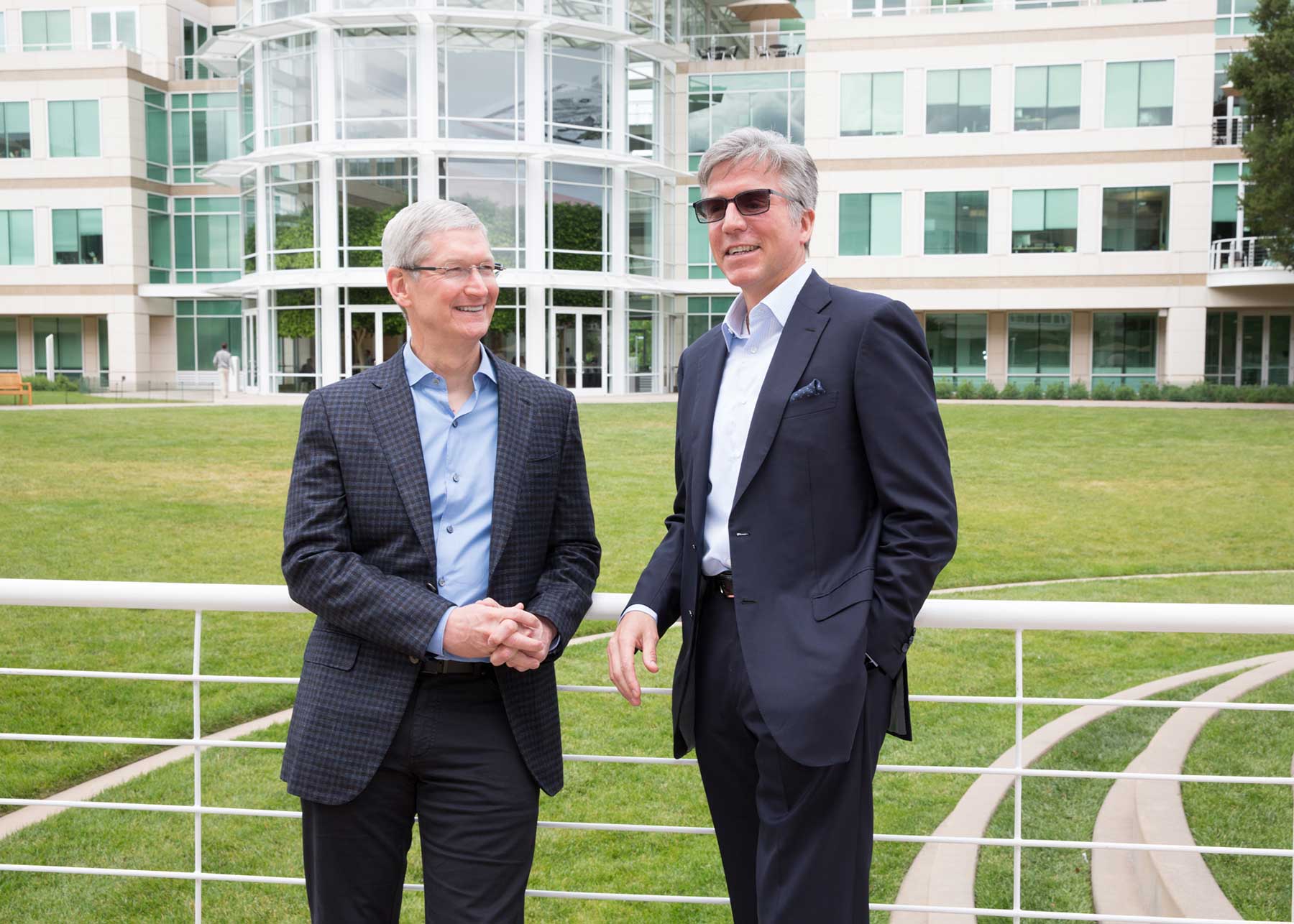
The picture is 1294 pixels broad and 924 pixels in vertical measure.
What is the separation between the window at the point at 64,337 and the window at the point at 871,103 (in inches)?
1167

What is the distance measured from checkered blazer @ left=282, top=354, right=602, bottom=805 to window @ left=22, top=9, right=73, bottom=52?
50.8m

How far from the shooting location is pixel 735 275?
2.94m

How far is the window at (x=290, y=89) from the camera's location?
36.9 m

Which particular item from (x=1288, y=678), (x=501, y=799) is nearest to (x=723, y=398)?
(x=501, y=799)

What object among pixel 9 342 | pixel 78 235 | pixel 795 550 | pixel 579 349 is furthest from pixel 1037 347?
pixel 795 550

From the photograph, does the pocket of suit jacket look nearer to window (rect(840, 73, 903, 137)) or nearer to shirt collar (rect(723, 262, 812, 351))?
shirt collar (rect(723, 262, 812, 351))

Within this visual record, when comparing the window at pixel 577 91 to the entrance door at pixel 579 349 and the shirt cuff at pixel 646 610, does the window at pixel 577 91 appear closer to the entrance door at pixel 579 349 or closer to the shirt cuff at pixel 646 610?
the entrance door at pixel 579 349

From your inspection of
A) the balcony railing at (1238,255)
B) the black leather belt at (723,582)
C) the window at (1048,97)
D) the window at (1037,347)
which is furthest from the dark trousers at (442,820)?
the window at (1037,347)

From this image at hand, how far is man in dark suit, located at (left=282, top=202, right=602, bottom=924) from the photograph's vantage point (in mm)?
2830

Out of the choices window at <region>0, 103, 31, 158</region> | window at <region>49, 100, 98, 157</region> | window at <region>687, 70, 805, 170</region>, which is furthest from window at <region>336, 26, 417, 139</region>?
window at <region>0, 103, 31, 158</region>

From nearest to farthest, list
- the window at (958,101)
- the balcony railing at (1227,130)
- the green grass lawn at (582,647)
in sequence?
the green grass lawn at (582,647) < the balcony railing at (1227,130) < the window at (958,101)

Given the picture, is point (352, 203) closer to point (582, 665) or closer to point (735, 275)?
point (582, 665)

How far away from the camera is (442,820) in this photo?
9.43ft

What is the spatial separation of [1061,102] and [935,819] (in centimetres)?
3786
